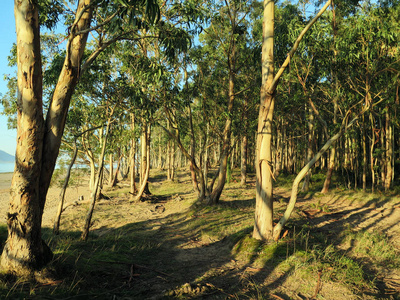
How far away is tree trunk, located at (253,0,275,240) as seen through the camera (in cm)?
763

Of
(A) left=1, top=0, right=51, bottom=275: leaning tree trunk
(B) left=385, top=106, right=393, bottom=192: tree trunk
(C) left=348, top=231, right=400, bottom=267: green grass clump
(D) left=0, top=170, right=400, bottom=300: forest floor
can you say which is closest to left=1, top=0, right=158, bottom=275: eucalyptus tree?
(A) left=1, top=0, right=51, bottom=275: leaning tree trunk

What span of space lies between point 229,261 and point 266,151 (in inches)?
114

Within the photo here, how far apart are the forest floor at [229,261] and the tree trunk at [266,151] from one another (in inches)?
20.0

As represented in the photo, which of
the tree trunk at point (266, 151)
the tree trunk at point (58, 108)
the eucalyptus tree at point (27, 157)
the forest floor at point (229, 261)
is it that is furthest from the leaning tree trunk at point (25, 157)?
the tree trunk at point (266, 151)

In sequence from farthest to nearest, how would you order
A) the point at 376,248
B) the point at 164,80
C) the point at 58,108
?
the point at 164,80, the point at 376,248, the point at 58,108

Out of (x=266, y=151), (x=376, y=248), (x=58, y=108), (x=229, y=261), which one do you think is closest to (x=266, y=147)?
(x=266, y=151)

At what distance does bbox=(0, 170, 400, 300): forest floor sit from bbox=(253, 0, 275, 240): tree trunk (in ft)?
1.66

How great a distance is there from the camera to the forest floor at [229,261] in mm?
5035

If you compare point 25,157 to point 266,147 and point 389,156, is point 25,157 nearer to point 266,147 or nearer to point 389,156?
point 266,147

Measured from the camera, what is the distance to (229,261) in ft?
23.4

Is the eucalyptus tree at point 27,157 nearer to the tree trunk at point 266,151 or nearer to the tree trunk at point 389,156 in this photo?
the tree trunk at point 266,151

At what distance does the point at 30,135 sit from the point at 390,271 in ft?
24.6

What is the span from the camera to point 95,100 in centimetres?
1234

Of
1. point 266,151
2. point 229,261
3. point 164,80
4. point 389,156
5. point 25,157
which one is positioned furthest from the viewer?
point 389,156
